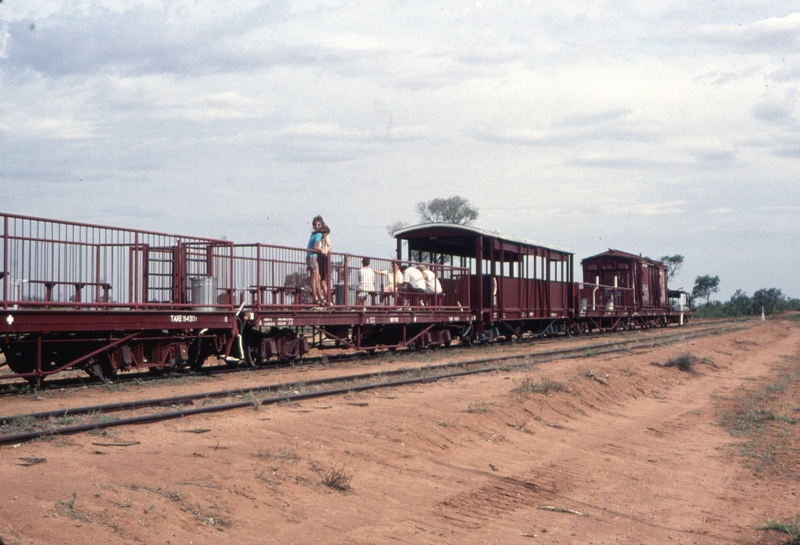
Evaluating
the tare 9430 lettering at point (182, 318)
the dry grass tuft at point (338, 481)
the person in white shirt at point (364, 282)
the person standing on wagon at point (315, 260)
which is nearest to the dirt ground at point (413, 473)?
the dry grass tuft at point (338, 481)

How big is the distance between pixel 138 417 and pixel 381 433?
2531 millimetres

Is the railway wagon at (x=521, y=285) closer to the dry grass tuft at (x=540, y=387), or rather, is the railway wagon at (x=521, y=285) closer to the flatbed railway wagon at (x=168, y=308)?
the flatbed railway wagon at (x=168, y=308)

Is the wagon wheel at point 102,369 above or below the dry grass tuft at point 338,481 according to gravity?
above

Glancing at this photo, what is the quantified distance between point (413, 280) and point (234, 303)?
22.6 ft

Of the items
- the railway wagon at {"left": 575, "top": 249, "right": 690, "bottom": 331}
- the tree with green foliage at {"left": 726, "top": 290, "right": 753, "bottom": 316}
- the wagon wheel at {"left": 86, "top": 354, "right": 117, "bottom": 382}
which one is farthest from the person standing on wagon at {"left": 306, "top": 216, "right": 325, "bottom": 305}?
the tree with green foliage at {"left": 726, "top": 290, "right": 753, "bottom": 316}

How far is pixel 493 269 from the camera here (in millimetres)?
25203

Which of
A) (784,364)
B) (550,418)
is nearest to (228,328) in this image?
(550,418)

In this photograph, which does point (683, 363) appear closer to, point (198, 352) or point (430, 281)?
point (430, 281)

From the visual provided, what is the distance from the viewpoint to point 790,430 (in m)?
11.3

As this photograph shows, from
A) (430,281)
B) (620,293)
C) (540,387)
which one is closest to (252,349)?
(540,387)

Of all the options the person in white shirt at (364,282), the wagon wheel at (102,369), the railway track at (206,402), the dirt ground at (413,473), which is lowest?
the dirt ground at (413,473)

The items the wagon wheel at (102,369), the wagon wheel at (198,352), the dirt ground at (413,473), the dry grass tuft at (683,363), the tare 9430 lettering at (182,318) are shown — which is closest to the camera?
the dirt ground at (413,473)

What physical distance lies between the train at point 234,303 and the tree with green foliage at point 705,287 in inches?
3205

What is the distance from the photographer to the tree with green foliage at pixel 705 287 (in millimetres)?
104500
